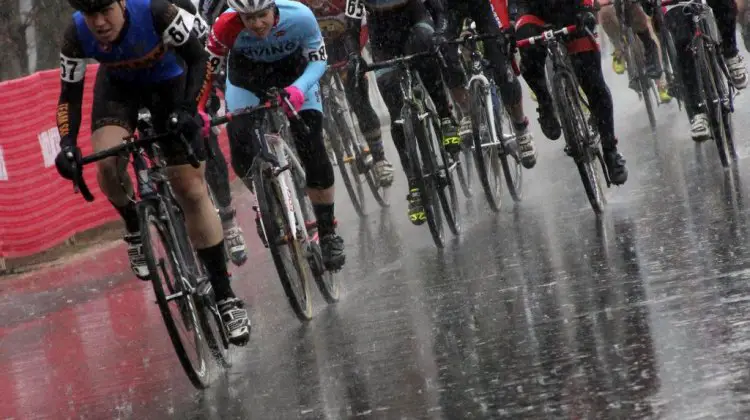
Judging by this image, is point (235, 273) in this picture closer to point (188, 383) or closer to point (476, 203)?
point (476, 203)

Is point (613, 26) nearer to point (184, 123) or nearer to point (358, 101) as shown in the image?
point (358, 101)

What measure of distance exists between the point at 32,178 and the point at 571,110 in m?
6.93

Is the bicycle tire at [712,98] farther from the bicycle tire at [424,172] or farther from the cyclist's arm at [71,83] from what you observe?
the cyclist's arm at [71,83]

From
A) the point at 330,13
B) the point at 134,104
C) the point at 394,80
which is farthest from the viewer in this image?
the point at 330,13

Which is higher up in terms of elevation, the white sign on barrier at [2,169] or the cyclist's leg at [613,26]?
the white sign on barrier at [2,169]

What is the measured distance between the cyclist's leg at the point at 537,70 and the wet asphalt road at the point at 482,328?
70 cm

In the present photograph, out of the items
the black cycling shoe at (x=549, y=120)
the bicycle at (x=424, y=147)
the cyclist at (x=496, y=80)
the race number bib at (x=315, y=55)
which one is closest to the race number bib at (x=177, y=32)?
the race number bib at (x=315, y=55)

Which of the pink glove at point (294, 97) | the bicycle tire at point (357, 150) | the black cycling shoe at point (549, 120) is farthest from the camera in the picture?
the bicycle tire at point (357, 150)

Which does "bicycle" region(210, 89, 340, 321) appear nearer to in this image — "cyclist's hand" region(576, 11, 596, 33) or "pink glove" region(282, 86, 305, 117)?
"pink glove" region(282, 86, 305, 117)

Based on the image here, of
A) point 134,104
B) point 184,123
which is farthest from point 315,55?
point 184,123

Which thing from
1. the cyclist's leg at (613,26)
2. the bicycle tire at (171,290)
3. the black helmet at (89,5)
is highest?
the black helmet at (89,5)

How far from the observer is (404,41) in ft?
38.8

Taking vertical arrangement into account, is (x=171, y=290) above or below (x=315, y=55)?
below

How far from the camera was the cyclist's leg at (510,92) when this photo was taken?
40.9 ft
